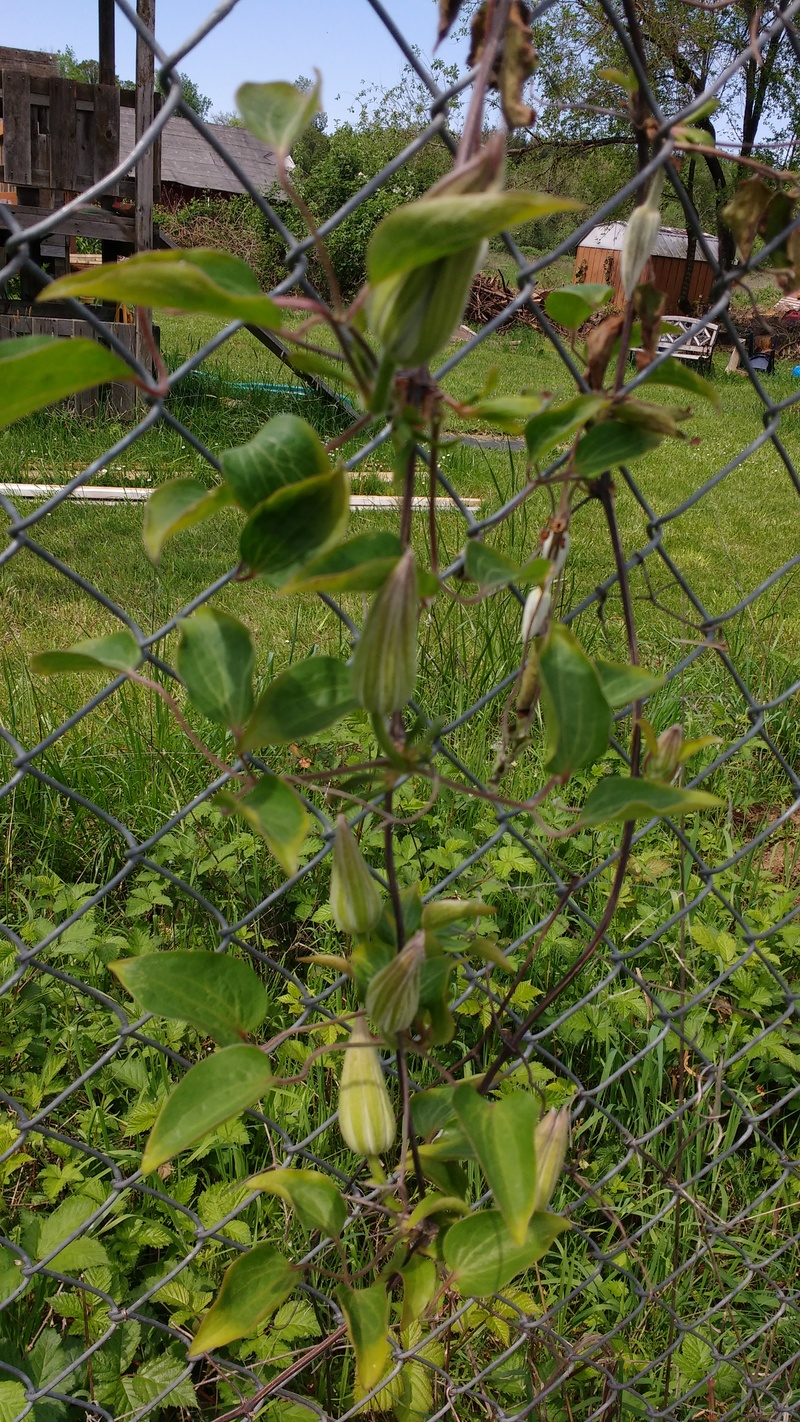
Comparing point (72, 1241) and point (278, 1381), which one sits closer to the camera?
point (278, 1381)

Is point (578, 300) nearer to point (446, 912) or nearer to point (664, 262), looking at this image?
point (446, 912)

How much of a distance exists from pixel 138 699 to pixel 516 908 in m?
0.77

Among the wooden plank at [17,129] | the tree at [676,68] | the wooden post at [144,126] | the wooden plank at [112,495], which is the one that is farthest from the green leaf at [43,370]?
the tree at [676,68]

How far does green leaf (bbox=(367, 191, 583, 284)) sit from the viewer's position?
1.15ft

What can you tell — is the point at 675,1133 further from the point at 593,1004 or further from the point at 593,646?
the point at 593,646

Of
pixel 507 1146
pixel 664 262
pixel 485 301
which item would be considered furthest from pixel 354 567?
pixel 664 262

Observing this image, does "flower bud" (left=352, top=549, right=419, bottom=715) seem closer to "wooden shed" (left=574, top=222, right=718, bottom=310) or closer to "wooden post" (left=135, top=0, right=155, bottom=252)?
"wooden post" (left=135, top=0, right=155, bottom=252)

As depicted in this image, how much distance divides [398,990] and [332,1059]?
0.66 metres

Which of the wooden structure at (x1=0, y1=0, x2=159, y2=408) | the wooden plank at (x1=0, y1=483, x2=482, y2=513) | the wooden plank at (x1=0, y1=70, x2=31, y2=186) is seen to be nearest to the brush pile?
the wooden structure at (x1=0, y1=0, x2=159, y2=408)

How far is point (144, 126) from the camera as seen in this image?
389cm

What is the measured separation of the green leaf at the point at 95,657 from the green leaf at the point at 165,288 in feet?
0.57

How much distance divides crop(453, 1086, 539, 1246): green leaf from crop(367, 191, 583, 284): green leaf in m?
0.48

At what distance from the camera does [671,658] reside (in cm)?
234

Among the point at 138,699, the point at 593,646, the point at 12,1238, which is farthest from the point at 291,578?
the point at 593,646
